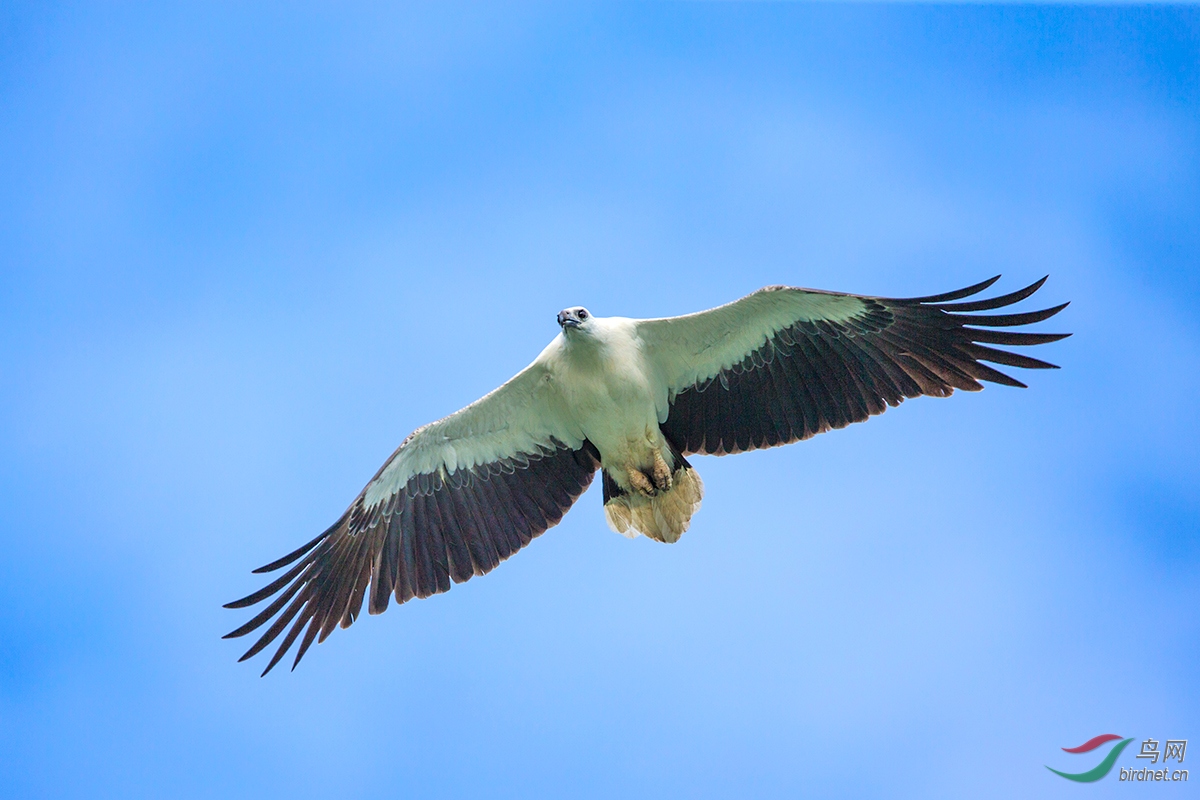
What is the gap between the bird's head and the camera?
340 inches

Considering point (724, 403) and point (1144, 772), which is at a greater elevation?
point (724, 403)

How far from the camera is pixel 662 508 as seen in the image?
9.11m

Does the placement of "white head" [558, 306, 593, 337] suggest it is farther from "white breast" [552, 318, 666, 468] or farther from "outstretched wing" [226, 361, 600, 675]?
"outstretched wing" [226, 361, 600, 675]

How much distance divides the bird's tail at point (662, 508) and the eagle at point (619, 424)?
13 millimetres

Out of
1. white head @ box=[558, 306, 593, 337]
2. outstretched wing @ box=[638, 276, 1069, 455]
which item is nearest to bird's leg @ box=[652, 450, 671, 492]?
outstretched wing @ box=[638, 276, 1069, 455]

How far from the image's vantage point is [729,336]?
913 centimetres

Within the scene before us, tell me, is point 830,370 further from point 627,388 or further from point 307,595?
point 307,595

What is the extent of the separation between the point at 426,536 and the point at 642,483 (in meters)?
2.18

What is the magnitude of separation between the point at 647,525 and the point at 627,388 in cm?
135

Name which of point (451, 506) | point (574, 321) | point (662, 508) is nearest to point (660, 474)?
point (662, 508)

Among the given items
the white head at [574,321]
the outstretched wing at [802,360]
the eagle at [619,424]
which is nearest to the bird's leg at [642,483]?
the eagle at [619,424]

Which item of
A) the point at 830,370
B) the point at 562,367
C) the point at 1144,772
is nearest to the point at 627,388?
the point at 562,367

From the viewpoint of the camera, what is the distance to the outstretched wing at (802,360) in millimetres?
8641

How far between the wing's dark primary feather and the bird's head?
1.41m
